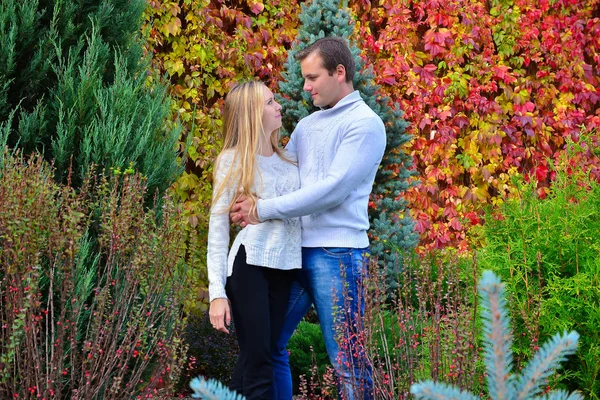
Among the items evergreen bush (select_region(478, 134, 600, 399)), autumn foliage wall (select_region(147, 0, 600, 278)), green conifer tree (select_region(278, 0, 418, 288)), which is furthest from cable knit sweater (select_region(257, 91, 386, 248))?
autumn foliage wall (select_region(147, 0, 600, 278))

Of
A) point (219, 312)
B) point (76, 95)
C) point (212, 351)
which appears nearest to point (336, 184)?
point (219, 312)

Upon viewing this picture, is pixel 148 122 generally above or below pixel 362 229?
above

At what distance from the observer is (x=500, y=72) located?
6844 mm

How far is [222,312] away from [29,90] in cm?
172

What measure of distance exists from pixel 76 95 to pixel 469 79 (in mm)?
4368

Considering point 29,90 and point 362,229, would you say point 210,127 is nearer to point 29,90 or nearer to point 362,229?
point 29,90

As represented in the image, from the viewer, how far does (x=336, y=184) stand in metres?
2.68

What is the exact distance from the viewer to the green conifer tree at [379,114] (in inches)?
190

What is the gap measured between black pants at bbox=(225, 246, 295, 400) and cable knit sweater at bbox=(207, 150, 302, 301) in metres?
0.05

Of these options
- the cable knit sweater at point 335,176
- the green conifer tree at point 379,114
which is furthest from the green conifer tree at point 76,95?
the green conifer tree at point 379,114

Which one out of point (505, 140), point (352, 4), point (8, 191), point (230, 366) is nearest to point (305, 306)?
point (8, 191)

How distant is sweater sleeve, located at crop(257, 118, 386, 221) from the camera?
2672mm

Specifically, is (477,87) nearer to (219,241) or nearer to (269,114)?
(269,114)

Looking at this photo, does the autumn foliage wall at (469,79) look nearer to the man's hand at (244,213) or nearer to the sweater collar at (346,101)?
the sweater collar at (346,101)
